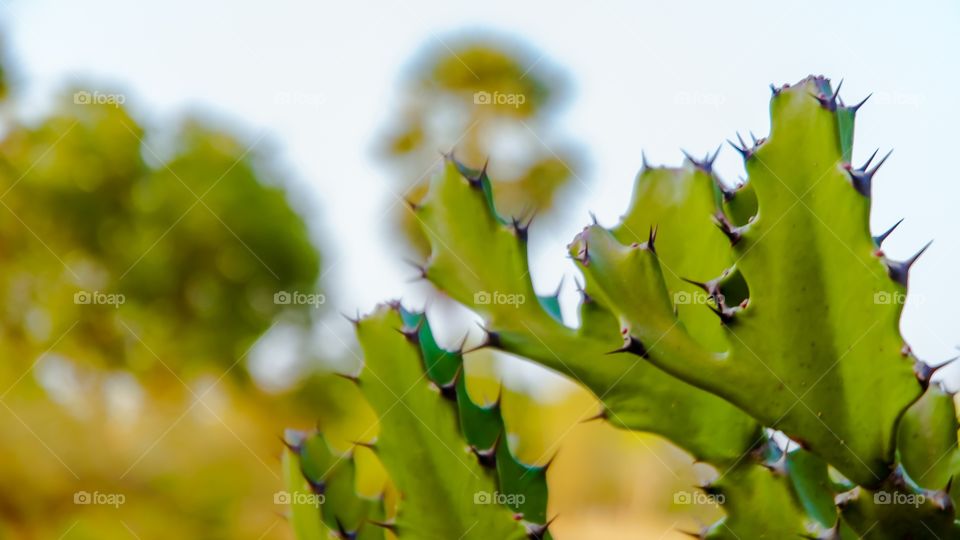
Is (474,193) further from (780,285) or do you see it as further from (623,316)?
(780,285)

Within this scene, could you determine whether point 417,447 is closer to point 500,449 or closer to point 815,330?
point 500,449

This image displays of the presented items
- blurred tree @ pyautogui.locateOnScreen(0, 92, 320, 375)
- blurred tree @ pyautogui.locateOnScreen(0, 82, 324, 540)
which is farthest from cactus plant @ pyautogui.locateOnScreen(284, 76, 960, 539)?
blurred tree @ pyautogui.locateOnScreen(0, 92, 320, 375)

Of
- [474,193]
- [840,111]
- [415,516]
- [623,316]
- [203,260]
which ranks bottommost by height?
[203,260]

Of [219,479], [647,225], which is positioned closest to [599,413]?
[647,225]

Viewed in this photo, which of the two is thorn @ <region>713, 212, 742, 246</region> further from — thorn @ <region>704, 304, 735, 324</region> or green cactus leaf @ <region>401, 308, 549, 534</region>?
green cactus leaf @ <region>401, 308, 549, 534</region>

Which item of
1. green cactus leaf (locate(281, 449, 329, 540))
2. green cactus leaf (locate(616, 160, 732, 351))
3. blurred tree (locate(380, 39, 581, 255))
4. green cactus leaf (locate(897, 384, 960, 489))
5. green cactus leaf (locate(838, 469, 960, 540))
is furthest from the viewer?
blurred tree (locate(380, 39, 581, 255))

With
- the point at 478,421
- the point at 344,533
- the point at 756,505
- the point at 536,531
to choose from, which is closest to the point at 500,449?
the point at 478,421

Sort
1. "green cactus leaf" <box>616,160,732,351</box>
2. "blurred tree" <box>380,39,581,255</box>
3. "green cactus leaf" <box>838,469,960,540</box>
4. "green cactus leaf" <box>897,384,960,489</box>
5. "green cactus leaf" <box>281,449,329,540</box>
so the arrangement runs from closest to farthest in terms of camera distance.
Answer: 1. "green cactus leaf" <box>838,469,960,540</box>
2. "green cactus leaf" <box>897,384,960,489</box>
3. "green cactus leaf" <box>616,160,732,351</box>
4. "green cactus leaf" <box>281,449,329,540</box>
5. "blurred tree" <box>380,39,581,255</box>
